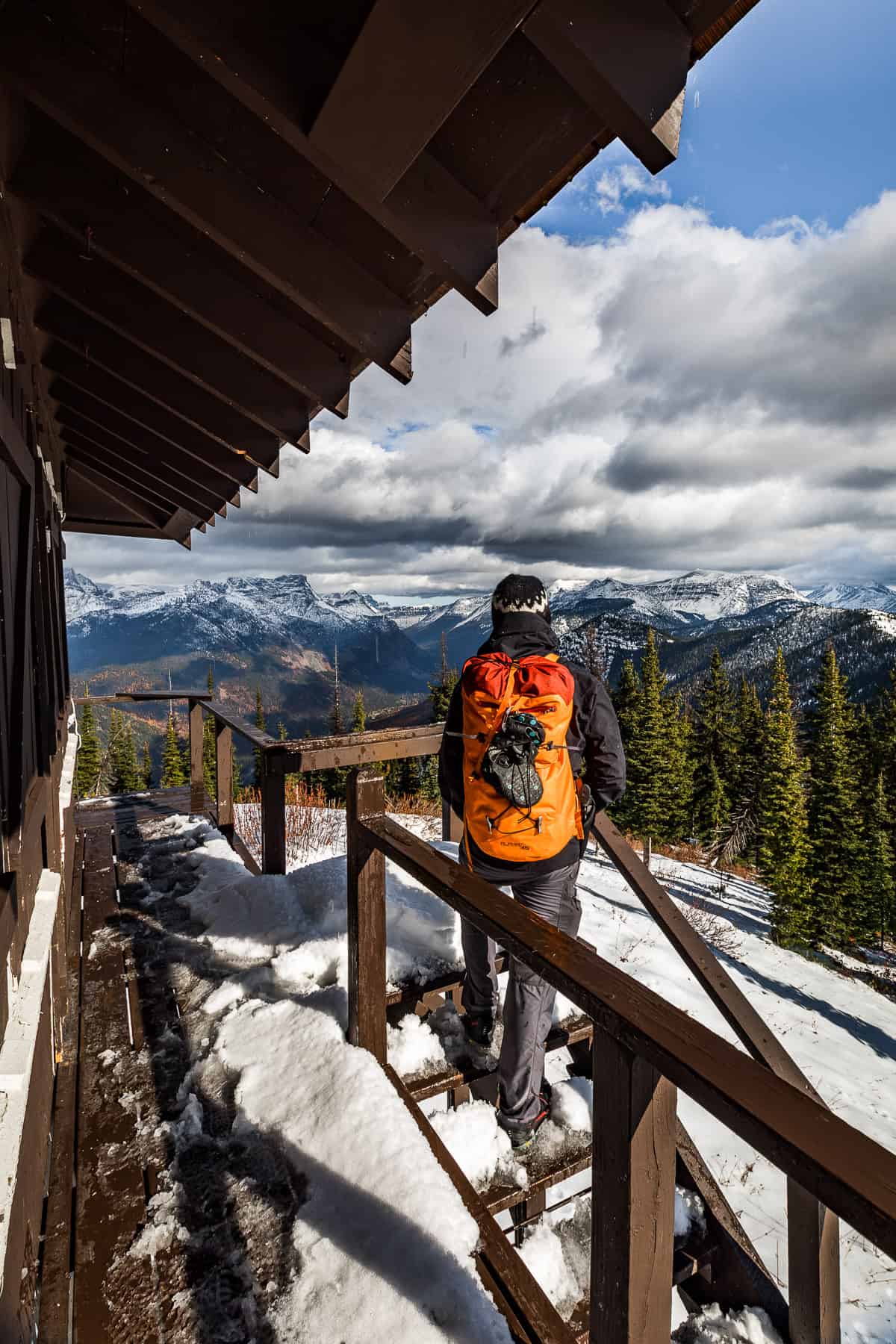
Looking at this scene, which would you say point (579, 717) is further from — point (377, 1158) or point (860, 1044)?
point (860, 1044)

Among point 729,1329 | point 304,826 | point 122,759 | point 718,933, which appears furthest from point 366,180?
point 122,759

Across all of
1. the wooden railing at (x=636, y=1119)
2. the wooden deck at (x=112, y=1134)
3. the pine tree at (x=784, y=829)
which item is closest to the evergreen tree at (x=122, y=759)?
the pine tree at (x=784, y=829)

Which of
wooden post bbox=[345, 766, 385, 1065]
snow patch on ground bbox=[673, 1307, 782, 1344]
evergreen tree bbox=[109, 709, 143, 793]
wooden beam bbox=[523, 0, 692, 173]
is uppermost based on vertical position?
wooden beam bbox=[523, 0, 692, 173]

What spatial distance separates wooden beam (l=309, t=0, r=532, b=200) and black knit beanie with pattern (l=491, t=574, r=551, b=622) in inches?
61.8

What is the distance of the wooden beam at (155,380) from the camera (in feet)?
12.5

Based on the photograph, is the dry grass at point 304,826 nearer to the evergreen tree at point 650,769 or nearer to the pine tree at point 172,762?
the evergreen tree at point 650,769

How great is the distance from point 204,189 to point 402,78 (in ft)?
3.74

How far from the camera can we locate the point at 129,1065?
3096mm

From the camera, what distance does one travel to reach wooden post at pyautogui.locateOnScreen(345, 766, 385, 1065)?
2902 millimetres

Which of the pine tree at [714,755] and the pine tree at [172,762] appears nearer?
the pine tree at [714,755]

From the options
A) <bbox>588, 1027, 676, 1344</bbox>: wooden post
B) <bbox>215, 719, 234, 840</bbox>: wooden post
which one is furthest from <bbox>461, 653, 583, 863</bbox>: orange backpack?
<bbox>215, 719, 234, 840</bbox>: wooden post

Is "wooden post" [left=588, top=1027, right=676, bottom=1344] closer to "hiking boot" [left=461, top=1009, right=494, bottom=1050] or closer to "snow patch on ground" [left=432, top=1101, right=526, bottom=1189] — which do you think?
"snow patch on ground" [left=432, top=1101, right=526, bottom=1189]

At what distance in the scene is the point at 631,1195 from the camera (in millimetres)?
1384

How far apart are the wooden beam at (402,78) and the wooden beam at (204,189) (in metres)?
0.82
